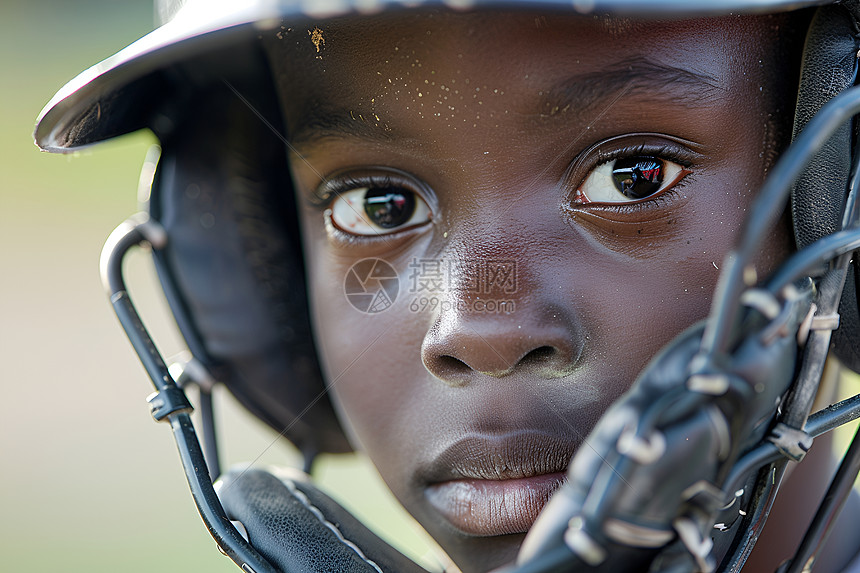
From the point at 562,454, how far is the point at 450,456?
103 millimetres

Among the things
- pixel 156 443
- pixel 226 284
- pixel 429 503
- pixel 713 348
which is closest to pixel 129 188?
pixel 156 443

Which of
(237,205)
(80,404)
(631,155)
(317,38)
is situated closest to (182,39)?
(317,38)

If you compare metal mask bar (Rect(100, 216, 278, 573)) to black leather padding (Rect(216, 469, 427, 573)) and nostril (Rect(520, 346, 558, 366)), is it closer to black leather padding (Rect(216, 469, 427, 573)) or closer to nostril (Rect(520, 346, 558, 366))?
black leather padding (Rect(216, 469, 427, 573))

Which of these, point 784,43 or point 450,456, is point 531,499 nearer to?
point 450,456

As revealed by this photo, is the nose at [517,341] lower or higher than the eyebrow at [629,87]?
lower

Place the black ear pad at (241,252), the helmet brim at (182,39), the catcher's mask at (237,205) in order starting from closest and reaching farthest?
the helmet brim at (182,39) → the catcher's mask at (237,205) → the black ear pad at (241,252)

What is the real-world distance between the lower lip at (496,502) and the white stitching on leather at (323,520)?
0.09 m

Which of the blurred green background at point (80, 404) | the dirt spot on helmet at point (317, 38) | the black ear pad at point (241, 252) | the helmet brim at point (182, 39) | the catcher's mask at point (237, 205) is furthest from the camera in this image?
the blurred green background at point (80, 404)

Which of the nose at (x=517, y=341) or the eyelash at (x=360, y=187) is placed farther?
the eyelash at (x=360, y=187)

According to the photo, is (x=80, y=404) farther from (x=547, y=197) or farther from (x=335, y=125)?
(x=547, y=197)

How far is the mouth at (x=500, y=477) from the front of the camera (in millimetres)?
720

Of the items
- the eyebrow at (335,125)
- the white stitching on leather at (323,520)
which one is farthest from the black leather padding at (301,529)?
the eyebrow at (335,125)
